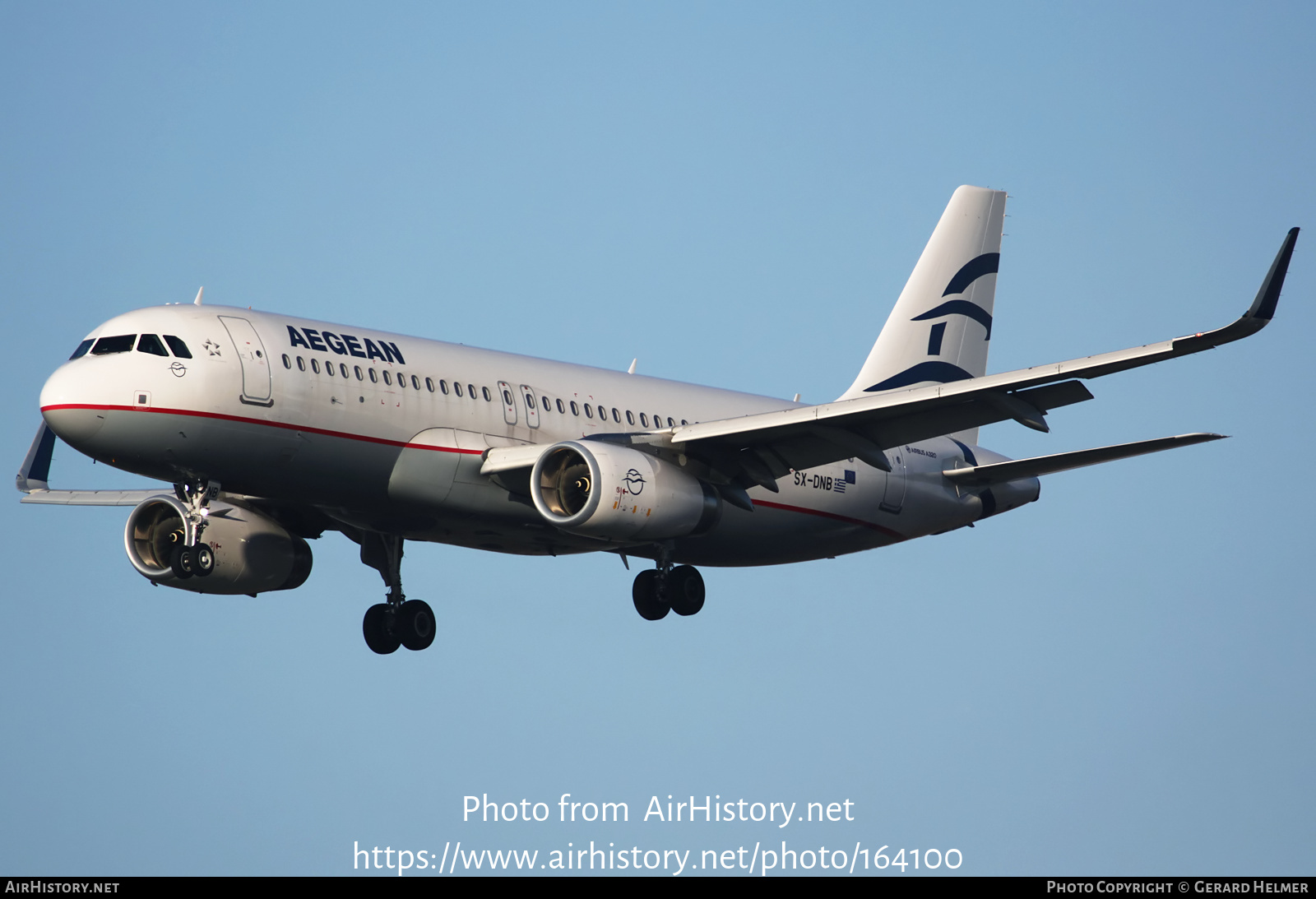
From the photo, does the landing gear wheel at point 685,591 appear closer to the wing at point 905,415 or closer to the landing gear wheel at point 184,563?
the wing at point 905,415

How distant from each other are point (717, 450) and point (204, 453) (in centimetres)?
1086

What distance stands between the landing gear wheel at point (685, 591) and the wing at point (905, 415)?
3445 millimetres

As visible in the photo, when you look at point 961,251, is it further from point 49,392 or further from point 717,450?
point 49,392

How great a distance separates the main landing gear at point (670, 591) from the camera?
4209 cm

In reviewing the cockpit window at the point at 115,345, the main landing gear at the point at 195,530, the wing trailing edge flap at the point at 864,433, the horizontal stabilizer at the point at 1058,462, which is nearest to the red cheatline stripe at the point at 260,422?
the cockpit window at the point at 115,345

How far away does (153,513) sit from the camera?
40.5 metres

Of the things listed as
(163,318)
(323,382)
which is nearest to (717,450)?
(323,382)

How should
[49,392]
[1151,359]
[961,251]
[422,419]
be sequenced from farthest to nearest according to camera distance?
[961,251] < [422,419] < [49,392] < [1151,359]

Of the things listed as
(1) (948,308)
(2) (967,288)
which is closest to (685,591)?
(1) (948,308)

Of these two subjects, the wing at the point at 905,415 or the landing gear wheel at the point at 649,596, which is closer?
the wing at the point at 905,415

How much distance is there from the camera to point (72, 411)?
33781mm

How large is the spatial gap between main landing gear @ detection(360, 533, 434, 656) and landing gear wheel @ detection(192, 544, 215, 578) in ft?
23.8

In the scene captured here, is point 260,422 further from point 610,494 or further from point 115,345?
point 610,494

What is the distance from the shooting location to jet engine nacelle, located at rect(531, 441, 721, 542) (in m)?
36.5
